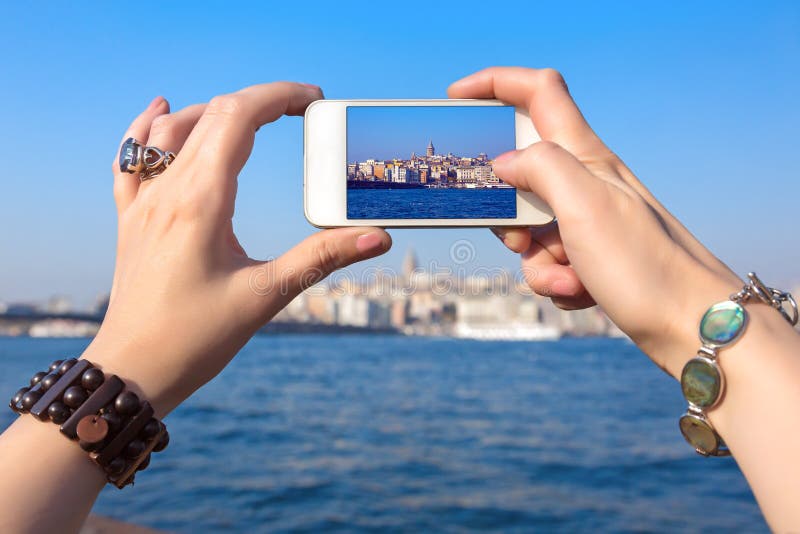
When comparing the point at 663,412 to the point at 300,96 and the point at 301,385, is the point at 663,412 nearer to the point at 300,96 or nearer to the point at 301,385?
the point at 301,385

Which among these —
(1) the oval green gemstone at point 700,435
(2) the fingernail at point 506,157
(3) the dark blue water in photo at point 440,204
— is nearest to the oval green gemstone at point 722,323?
(1) the oval green gemstone at point 700,435

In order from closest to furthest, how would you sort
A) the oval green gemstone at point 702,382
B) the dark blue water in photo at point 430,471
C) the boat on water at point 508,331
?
1. the oval green gemstone at point 702,382
2. the dark blue water in photo at point 430,471
3. the boat on water at point 508,331

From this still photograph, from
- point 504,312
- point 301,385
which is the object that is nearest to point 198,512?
point 301,385

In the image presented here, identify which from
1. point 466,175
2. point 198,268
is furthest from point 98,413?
point 466,175

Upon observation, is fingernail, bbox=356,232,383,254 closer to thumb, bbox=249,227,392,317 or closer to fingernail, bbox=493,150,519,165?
thumb, bbox=249,227,392,317

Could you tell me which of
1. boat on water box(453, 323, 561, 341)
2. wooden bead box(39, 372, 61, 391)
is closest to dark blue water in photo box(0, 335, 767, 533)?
wooden bead box(39, 372, 61, 391)

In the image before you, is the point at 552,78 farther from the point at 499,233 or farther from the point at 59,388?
the point at 59,388

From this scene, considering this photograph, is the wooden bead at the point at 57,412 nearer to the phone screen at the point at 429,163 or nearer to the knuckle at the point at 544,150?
the phone screen at the point at 429,163
